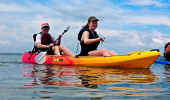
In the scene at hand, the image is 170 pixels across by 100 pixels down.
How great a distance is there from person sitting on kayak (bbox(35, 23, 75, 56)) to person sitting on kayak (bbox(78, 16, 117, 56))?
1.29 m

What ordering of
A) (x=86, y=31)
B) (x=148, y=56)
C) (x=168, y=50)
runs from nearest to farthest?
(x=148, y=56), (x=86, y=31), (x=168, y=50)

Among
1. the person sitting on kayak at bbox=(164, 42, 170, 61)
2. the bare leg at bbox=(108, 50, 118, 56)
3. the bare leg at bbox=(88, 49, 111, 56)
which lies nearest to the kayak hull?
the bare leg at bbox=(88, 49, 111, 56)

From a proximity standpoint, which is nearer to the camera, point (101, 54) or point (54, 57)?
point (101, 54)

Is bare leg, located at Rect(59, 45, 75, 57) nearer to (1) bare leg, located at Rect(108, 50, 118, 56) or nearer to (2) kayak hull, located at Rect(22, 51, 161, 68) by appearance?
(2) kayak hull, located at Rect(22, 51, 161, 68)

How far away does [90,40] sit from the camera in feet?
23.8

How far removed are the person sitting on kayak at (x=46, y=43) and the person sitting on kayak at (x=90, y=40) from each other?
1291 mm

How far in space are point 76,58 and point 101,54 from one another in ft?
3.24

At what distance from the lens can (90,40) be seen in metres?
7.24

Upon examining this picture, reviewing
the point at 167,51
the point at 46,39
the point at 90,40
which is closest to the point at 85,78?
the point at 90,40

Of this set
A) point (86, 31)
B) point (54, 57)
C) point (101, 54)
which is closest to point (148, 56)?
point (101, 54)

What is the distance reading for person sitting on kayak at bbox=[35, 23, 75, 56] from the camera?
8984mm

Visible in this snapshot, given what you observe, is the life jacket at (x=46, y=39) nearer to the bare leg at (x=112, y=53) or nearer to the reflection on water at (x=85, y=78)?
the bare leg at (x=112, y=53)

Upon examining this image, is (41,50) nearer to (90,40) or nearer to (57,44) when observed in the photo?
(57,44)

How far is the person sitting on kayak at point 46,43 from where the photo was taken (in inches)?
354
